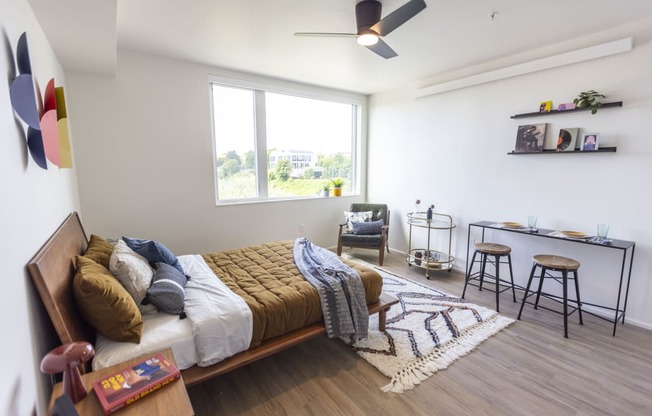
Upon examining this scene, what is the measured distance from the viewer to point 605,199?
9.34ft

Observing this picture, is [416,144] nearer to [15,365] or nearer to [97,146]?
[97,146]

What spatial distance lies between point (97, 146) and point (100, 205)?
2.07 feet

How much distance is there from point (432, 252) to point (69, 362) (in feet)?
13.3

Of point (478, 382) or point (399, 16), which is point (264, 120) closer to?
point (399, 16)

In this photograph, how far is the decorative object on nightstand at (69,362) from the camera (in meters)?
1.05

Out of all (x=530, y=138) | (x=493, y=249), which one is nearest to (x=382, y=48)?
(x=530, y=138)

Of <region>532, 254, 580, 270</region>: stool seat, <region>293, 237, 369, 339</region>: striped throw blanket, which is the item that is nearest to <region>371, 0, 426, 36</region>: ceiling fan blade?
<region>293, 237, 369, 339</region>: striped throw blanket

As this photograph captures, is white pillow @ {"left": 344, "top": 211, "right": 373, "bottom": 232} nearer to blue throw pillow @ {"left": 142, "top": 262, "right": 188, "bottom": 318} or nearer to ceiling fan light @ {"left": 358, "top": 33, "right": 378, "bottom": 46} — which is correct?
ceiling fan light @ {"left": 358, "top": 33, "right": 378, "bottom": 46}

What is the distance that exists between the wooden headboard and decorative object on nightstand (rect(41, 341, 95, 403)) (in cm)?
22

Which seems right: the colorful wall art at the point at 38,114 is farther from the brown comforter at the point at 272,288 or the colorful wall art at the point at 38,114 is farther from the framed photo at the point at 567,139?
the framed photo at the point at 567,139

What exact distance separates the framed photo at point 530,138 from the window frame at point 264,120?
2.51 m

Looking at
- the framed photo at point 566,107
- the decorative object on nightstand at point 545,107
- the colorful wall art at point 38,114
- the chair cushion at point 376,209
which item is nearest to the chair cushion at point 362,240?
the chair cushion at point 376,209

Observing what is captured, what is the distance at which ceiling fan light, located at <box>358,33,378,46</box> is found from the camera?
7.52 feet

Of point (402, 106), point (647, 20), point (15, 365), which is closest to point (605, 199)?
point (647, 20)
